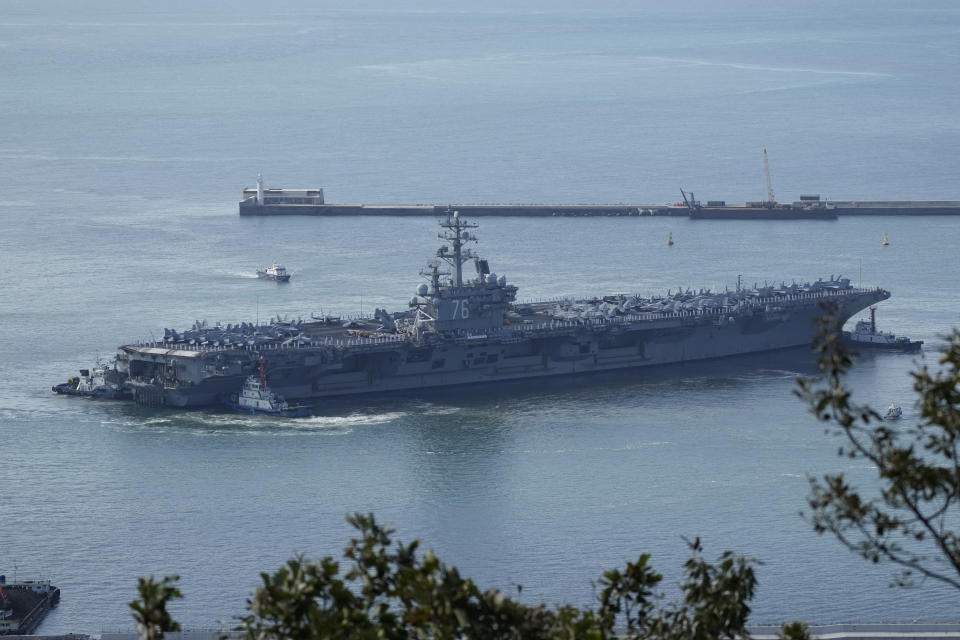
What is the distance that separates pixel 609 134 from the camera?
117 m

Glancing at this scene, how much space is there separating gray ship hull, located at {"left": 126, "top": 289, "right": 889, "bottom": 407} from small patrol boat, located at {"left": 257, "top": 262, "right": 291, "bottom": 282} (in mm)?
14895

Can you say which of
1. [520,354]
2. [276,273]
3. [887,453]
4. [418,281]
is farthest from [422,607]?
[276,273]

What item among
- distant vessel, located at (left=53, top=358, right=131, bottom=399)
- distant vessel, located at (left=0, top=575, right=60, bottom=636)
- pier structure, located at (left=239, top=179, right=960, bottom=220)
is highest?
pier structure, located at (left=239, top=179, right=960, bottom=220)

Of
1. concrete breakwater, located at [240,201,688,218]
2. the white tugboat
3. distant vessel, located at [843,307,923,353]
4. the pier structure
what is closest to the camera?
the white tugboat

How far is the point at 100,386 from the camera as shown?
5147 cm

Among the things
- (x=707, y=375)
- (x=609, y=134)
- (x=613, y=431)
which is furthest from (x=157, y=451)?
(x=609, y=134)

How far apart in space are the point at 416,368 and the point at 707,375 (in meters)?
8.53

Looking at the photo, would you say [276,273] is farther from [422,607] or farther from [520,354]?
[422,607]

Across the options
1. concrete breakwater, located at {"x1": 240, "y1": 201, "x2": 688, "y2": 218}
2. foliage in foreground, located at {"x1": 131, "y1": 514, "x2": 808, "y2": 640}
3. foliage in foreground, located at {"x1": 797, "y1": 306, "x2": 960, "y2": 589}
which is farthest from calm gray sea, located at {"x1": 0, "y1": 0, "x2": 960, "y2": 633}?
foliage in foreground, located at {"x1": 797, "y1": 306, "x2": 960, "y2": 589}

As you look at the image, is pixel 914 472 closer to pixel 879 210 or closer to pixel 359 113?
pixel 879 210

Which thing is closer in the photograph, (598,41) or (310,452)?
(310,452)

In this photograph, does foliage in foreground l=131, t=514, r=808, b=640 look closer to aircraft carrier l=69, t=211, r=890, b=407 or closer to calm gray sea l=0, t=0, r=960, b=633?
calm gray sea l=0, t=0, r=960, b=633

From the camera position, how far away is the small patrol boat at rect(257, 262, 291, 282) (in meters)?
68.0

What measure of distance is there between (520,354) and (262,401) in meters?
8.46
